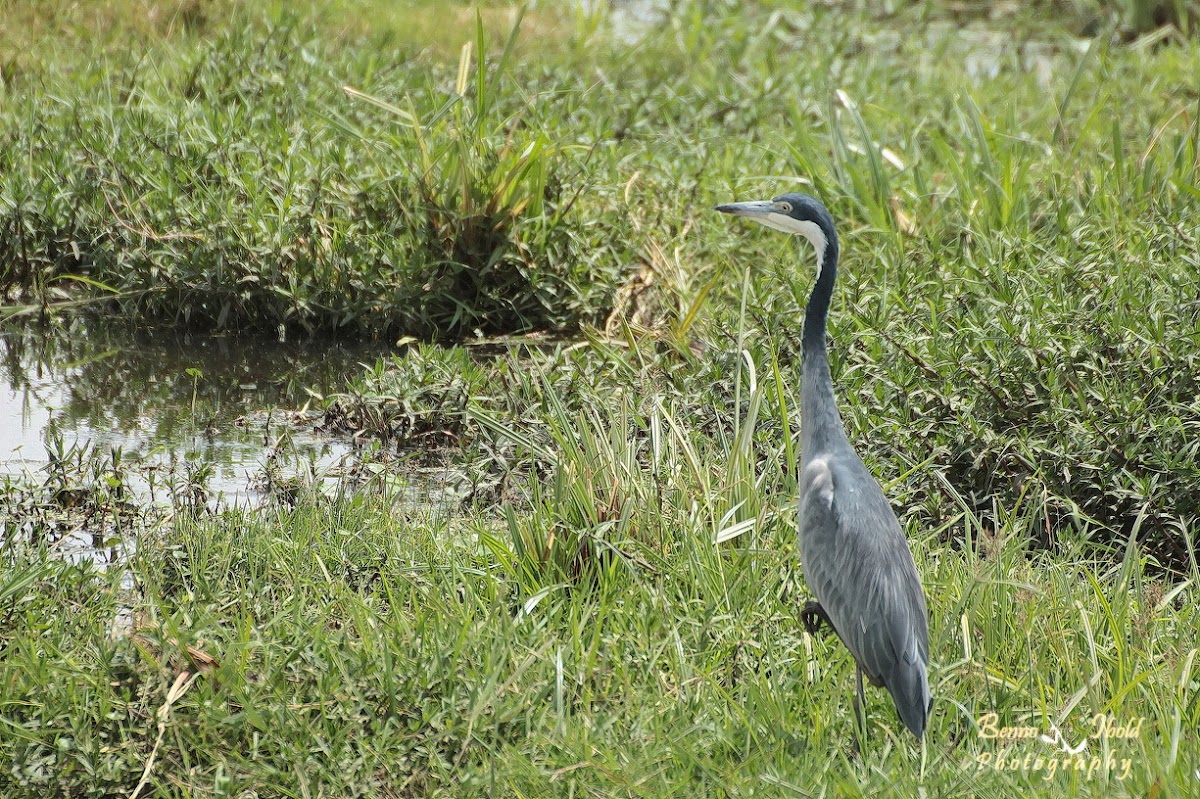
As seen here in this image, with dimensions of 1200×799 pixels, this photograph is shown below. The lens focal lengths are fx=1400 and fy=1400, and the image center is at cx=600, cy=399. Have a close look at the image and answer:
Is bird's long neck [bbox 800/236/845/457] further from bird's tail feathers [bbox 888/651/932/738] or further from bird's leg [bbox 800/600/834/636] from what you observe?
bird's tail feathers [bbox 888/651/932/738]

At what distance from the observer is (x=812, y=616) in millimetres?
3510

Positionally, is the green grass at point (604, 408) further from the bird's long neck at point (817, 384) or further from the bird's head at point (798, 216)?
the bird's head at point (798, 216)

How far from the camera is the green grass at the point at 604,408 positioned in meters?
3.09

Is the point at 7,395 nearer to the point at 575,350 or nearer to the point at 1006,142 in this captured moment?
the point at 575,350

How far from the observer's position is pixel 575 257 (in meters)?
5.70

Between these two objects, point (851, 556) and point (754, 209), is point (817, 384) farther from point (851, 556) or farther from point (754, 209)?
point (754, 209)

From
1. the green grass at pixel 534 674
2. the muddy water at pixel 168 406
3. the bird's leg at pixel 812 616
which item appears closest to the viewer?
the green grass at pixel 534 674

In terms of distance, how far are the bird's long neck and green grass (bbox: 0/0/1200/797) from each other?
37 centimetres

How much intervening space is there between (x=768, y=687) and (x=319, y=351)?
2.94 m

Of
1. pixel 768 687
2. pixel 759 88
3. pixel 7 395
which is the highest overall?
pixel 759 88

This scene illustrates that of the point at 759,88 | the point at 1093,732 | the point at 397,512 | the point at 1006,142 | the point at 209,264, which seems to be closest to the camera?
the point at 1093,732

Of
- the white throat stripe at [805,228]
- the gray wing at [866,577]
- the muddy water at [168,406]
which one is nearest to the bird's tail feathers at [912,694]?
the gray wing at [866,577]

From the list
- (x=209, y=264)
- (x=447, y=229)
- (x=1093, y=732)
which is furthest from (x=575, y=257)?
(x=1093, y=732)

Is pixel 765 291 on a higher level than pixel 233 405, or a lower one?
higher
